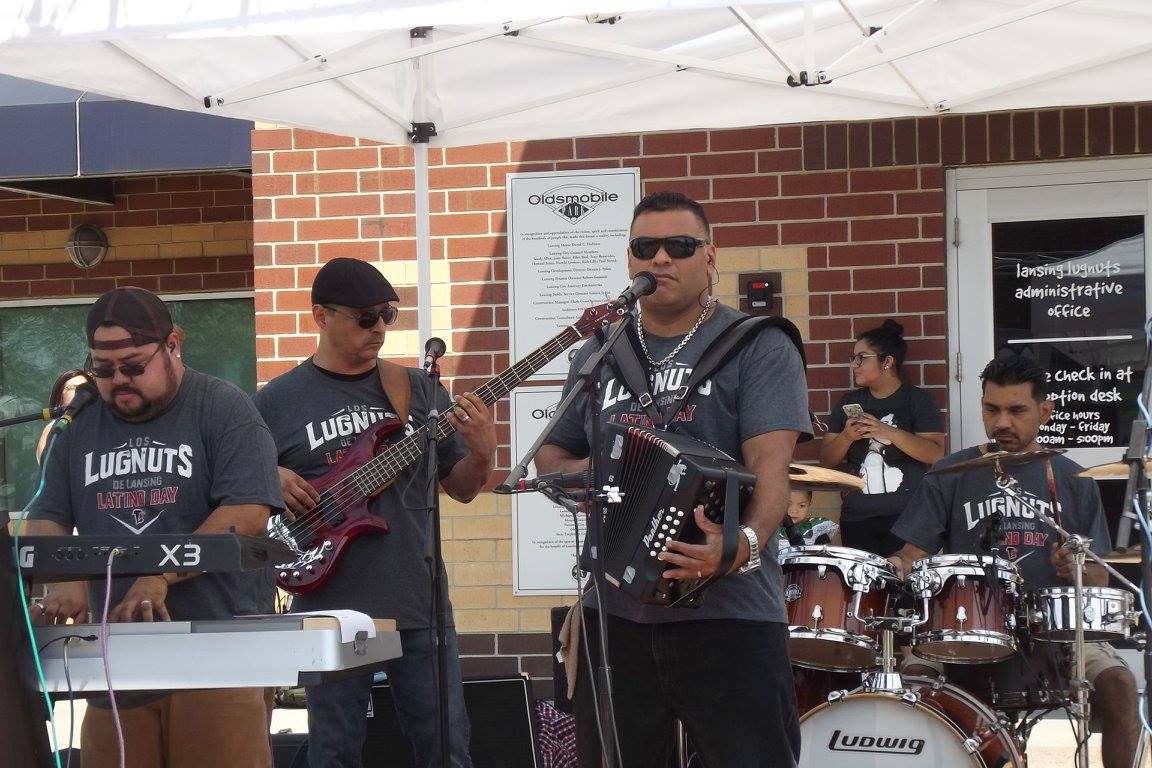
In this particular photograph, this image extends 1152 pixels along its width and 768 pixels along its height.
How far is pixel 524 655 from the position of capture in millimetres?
7547

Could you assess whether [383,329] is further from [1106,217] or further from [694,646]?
[1106,217]

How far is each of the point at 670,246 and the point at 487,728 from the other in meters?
2.99

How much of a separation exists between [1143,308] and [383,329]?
164 inches

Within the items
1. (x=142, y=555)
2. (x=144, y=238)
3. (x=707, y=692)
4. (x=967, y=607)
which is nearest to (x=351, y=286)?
(x=142, y=555)

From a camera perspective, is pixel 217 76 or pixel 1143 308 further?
pixel 1143 308

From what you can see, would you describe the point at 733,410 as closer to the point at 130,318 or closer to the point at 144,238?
the point at 130,318

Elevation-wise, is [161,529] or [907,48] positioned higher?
[907,48]

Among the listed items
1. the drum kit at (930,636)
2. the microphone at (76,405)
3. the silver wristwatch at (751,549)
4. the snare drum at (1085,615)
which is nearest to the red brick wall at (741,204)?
the drum kit at (930,636)

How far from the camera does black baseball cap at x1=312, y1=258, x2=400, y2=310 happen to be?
16.7ft

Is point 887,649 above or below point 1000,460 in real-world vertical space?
below

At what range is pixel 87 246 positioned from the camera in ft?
32.9

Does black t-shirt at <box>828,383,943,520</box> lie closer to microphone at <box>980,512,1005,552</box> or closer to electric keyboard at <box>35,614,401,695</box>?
microphone at <box>980,512,1005,552</box>

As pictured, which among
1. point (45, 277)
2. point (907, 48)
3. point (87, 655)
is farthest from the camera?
point (45, 277)

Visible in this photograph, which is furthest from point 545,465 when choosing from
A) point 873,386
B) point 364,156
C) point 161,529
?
point 364,156
